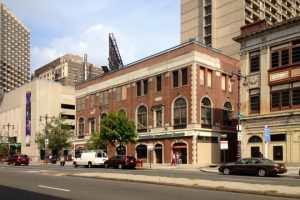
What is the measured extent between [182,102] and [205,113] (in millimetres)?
3255

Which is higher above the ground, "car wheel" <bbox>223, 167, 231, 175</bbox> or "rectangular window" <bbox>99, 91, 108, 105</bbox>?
"rectangular window" <bbox>99, 91, 108, 105</bbox>

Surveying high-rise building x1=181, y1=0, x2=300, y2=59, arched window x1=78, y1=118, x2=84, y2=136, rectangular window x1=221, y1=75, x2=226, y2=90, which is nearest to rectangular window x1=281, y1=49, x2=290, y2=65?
rectangular window x1=221, y1=75, x2=226, y2=90

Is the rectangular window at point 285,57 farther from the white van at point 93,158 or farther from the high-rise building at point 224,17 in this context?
the high-rise building at point 224,17

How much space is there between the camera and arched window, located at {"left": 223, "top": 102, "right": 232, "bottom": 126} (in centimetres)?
5460

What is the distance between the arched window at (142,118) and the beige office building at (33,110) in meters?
37.2

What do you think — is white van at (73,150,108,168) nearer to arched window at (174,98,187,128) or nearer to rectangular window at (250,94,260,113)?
arched window at (174,98,187,128)

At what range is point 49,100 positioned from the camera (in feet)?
323

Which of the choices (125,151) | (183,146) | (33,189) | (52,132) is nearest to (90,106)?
(52,132)

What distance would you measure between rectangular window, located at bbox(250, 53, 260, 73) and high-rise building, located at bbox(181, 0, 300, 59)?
44955mm

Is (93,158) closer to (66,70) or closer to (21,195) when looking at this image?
(21,195)

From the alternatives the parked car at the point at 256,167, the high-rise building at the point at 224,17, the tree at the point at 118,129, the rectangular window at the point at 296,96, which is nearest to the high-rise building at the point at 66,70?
the high-rise building at the point at 224,17

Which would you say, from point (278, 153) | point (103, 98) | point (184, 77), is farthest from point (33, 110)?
point (278, 153)

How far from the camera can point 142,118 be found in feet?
193

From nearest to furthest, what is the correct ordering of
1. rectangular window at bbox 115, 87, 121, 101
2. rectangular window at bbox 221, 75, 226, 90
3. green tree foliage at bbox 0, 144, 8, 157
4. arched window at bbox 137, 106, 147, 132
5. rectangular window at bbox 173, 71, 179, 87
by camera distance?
1. rectangular window at bbox 173, 71, 179, 87
2. rectangular window at bbox 221, 75, 226, 90
3. arched window at bbox 137, 106, 147, 132
4. rectangular window at bbox 115, 87, 121, 101
5. green tree foliage at bbox 0, 144, 8, 157
